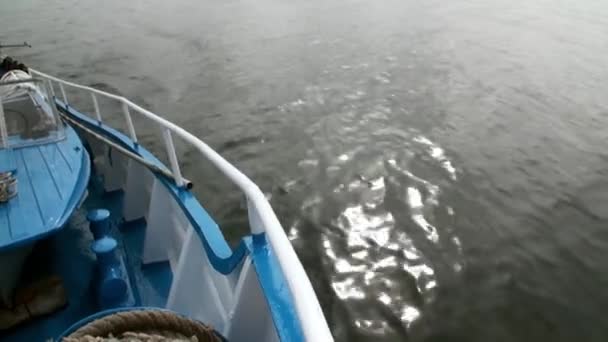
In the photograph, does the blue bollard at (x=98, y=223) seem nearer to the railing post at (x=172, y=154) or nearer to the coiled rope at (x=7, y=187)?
the coiled rope at (x=7, y=187)

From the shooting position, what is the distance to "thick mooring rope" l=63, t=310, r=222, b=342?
2.21 m

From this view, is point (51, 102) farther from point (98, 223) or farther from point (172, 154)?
point (172, 154)

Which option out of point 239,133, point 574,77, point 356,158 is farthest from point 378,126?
point 574,77

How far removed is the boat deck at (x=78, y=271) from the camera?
3523 mm

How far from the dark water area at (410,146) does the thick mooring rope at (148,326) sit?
3.26m

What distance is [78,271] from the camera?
4133 millimetres

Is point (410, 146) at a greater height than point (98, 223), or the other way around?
point (98, 223)

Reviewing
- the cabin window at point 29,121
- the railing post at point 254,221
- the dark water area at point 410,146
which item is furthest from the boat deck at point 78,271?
the dark water area at point 410,146

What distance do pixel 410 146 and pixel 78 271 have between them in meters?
6.94

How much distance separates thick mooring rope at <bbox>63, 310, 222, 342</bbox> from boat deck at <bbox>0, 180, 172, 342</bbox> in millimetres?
1586

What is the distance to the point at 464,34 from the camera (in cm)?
1720

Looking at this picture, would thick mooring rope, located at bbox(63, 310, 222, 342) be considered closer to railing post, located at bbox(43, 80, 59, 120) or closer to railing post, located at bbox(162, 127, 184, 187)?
railing post, located at bbox(162, 127, 184, 187)

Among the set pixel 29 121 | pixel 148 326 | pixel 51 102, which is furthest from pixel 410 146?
pixel 148 326

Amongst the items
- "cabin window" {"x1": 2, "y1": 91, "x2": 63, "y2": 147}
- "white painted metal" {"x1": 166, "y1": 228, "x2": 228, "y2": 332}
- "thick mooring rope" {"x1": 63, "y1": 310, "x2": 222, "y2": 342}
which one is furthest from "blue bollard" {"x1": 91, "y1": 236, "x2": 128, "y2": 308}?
"cabin window" {"x1": 2, "y1": 91, "x2": 63, "y2": 147}
